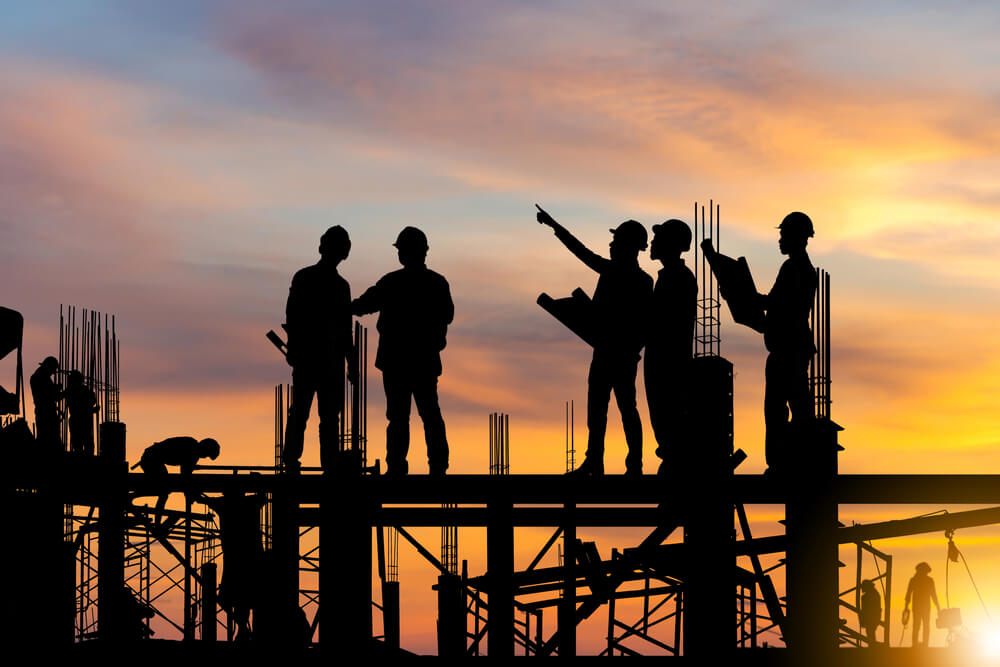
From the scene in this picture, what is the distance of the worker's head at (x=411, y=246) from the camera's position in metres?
13.8

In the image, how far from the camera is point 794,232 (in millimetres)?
13461

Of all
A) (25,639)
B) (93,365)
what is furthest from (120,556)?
(93,365)

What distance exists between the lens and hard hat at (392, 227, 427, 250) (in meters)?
13.8

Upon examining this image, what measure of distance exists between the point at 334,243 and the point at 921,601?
13.1 meters

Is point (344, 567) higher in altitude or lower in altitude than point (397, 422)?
lower

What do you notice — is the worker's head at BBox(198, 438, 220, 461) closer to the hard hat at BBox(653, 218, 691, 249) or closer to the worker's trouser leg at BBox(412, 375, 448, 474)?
the worker's trouser leg at BBox(412, 375, 448, 474)

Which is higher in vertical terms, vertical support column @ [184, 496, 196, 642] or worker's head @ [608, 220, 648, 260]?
worker's head @ [608, 220, 648, 260]

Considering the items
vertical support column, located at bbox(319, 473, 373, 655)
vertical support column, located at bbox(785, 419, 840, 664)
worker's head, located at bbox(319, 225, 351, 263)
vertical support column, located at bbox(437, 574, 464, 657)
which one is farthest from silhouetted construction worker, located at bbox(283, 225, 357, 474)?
vertical support column, located at bbox(785, 419, 840, 664)

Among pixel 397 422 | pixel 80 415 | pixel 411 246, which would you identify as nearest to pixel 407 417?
pixel 397 422

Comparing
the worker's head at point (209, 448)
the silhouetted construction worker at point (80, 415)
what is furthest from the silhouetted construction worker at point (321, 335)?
the silhouetted construction worker at point (80, 415)

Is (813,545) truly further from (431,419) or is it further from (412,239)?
(412,239)

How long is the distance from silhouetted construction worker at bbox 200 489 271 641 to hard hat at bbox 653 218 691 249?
18.7 feet

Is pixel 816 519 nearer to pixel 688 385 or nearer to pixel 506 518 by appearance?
pixel 688 385

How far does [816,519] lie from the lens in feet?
38.4
